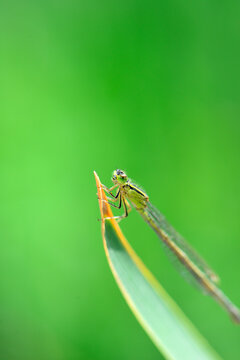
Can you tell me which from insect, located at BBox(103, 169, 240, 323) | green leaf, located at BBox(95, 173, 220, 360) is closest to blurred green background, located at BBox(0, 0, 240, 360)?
insect, located at BBox(103, 169, 240, 323)

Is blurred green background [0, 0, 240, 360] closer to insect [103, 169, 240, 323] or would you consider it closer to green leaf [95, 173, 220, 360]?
insect [103, 169, 240, 323]

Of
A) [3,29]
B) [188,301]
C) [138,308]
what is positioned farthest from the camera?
[188,301]

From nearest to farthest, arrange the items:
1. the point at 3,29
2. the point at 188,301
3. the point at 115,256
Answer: the point at 115,256, the point at 3,29, the point at 188,301

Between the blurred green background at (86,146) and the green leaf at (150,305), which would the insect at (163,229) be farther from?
the green leaf at (150,305)

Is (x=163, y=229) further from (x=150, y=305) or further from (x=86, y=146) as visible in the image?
(x=150, y=305)

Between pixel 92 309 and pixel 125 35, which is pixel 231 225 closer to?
pixel 92 309

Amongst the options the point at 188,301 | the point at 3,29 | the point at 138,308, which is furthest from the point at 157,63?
the point at 138,308
